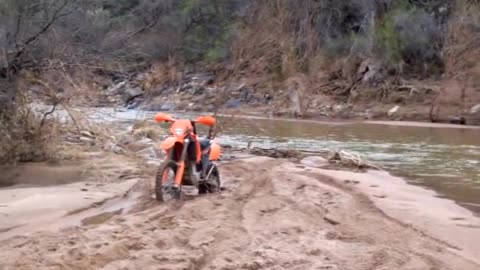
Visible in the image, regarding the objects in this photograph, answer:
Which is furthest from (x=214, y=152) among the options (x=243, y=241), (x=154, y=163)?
(x=154, y=163)

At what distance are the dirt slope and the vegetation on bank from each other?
17.0ft

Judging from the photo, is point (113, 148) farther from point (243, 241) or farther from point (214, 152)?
point (243, 241)

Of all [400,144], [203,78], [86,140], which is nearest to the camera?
[86,140]

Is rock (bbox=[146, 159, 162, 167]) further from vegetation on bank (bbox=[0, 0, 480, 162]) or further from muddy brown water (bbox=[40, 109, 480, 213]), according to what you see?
muddy brown water (bbox=[40, 109, 480, 213])

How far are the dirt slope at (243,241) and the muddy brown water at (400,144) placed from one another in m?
2.68

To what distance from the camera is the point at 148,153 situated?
16.4 metres

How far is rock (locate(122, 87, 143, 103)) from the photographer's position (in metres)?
44.8

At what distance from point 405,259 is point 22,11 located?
360 inches

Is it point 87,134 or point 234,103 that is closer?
point 87,134

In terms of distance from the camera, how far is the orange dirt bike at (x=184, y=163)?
9.59 m

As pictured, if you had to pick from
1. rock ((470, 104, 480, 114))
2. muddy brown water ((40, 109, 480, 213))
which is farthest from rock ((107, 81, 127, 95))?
rock ((470, 104, 480, 114))

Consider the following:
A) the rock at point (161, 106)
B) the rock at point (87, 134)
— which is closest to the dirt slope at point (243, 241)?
the rock at point (87, 134)

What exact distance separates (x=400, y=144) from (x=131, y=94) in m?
25.9

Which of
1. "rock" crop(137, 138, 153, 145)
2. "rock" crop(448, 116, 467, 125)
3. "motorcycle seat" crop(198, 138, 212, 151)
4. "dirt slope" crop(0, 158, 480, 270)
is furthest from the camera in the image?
"rock" crop(448, 116, 467, 125)
